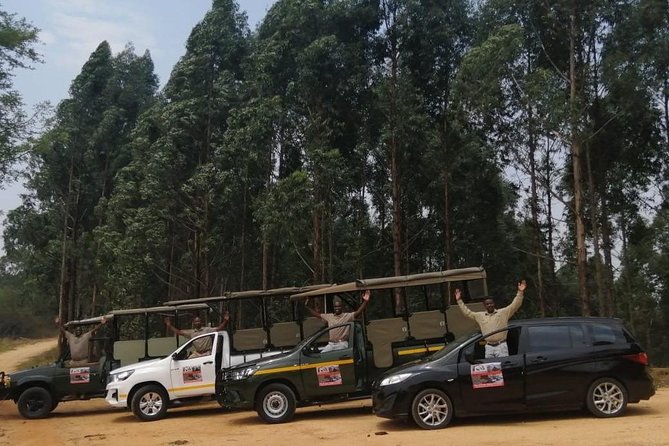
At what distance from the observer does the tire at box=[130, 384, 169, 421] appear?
11766 millimetres

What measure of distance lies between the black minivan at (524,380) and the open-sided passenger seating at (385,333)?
183cm

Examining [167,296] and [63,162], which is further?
[63,162]

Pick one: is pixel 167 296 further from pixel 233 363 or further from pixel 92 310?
pixel 233 363

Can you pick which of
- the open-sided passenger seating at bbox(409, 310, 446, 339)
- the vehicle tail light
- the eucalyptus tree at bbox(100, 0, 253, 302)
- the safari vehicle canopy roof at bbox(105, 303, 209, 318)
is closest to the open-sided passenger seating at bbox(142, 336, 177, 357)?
the safari vehicle canopy roof at bbox(105, 303, 209, 318)

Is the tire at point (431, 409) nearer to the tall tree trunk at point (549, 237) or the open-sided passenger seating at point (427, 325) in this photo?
the open-sided passenger seating at point (427, 325)

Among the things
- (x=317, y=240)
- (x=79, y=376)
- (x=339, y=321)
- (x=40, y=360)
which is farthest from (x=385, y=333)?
(x=40, y=360)

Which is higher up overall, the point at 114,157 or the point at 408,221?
the point at 114,157

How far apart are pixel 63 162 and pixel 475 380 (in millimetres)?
32793

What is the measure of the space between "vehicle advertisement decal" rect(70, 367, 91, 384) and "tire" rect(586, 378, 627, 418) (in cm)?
999

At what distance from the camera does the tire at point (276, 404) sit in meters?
10.3

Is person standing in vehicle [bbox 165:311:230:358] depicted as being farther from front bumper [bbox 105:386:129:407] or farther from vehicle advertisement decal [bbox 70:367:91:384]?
vehicle advertisement decal [bbox 70:367:91:384]

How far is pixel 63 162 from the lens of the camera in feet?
118

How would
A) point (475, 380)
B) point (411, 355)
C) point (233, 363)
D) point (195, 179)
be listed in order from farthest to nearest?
point (195, 179) → point (233, 363) → point (411, 355) → point (475, 380)

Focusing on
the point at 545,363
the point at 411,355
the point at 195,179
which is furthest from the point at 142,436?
the point at 195,179
